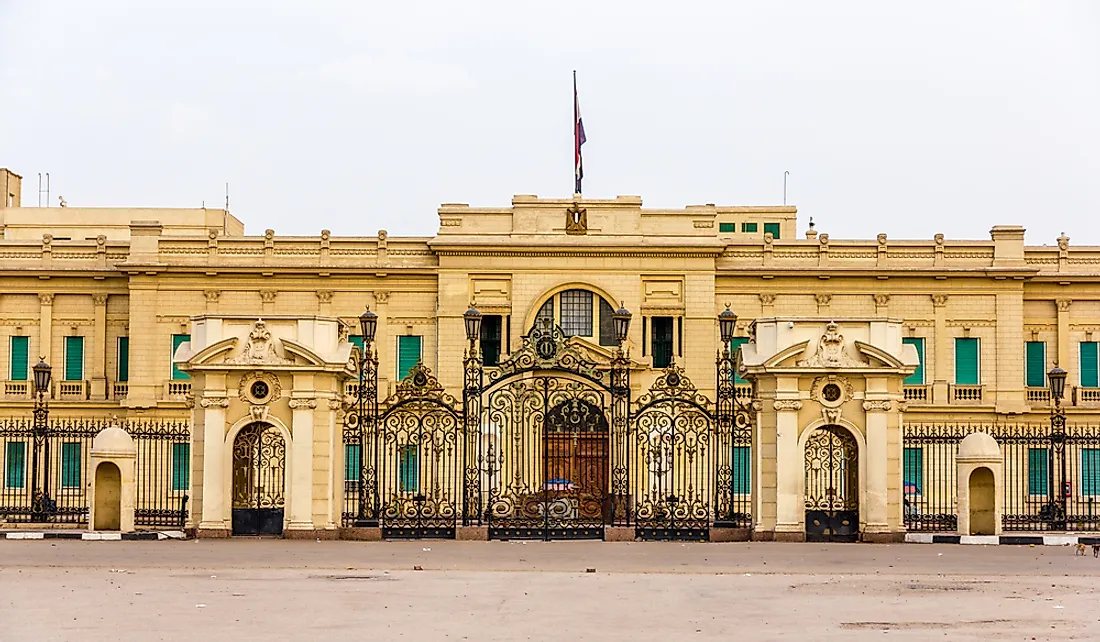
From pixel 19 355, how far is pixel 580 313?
1808cm

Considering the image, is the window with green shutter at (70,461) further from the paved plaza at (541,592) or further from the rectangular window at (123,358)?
the paved plaza at (541,592)

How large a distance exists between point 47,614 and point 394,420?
14246 mm

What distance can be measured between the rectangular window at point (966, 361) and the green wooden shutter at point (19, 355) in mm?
29383

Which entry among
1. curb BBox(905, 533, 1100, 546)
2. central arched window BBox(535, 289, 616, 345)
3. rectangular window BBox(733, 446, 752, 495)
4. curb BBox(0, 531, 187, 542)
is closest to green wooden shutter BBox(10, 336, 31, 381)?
central arched window BBox(535, 289, 616, 345)

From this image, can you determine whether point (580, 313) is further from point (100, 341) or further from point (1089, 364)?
point (1089, 364)

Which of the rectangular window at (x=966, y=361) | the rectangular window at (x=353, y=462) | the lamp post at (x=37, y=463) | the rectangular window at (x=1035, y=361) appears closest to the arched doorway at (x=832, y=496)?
the rectangular window at (x=353, y=462)

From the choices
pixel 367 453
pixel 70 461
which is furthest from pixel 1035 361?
pixel 367 453

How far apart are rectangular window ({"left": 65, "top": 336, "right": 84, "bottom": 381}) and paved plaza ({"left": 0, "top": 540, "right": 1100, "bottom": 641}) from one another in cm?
2787

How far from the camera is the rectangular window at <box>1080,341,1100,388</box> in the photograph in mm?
54062

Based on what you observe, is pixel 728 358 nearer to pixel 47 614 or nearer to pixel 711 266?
pixel 47 614

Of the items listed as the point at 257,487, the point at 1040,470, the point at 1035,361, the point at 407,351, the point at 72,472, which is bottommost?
the point at 72,472

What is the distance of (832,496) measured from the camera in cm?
2903

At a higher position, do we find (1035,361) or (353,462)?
(1035,361)

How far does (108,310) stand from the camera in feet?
181
